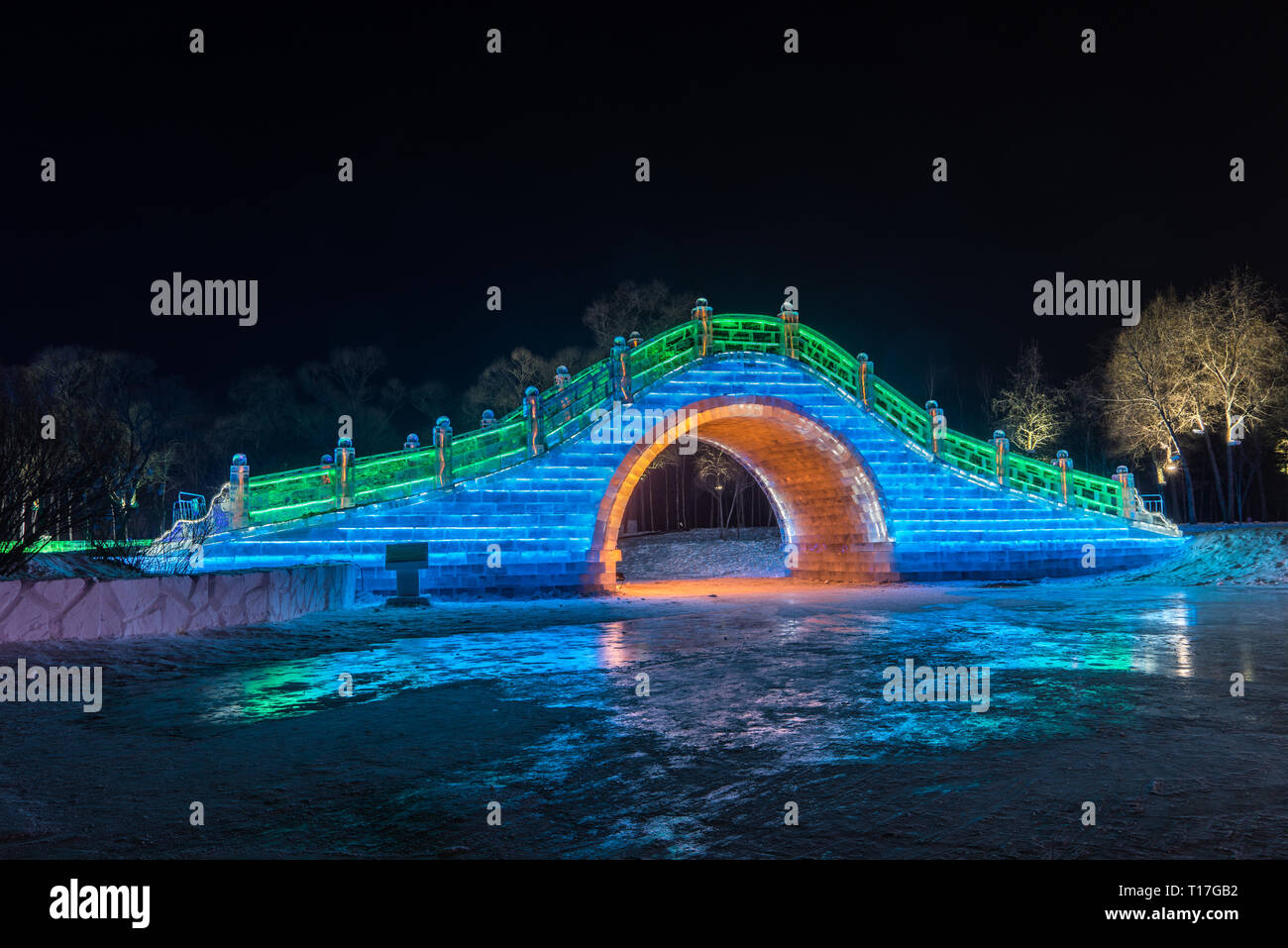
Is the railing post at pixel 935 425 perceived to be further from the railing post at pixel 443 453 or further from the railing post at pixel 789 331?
the railing post at pixel 443 453

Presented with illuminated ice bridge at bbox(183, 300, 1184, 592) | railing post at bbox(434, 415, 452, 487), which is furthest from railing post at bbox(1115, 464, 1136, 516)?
railing post at bbox(434, 415, 452, 487)

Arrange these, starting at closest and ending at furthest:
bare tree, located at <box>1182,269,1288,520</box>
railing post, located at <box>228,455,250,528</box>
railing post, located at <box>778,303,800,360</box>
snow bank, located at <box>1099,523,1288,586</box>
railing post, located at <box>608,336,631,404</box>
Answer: railing post, located at <box>228,455,250,528</box>, snow bank, located at <box>1099,523,1288,586</box>, railing post, located at <box>608,336,631,404</box>, railing post, located at <box>778,303,800,360</box>, bare tree, located at <box>1182,269,1288,520</box>

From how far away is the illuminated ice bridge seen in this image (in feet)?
72.4

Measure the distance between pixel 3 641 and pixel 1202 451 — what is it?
5425 cm

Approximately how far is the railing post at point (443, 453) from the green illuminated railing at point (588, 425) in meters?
0.02

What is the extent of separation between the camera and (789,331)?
27.0m

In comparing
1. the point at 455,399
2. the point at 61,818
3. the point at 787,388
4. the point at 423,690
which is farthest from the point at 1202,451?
the point at 61,818

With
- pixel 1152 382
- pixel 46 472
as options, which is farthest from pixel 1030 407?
pixel 46 472

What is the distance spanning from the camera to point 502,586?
2316 centimetres

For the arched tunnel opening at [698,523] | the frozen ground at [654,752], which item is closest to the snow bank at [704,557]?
the arched tunnel opening at [698,523]

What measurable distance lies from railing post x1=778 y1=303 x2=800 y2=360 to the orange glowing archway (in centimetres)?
156

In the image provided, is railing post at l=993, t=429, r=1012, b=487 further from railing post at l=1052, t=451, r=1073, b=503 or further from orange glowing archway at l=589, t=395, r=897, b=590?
orange glowing archway at l=589, t=395, r=897, b=590

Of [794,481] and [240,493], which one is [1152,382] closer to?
[794,481]

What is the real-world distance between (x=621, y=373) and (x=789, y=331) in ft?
17.8
